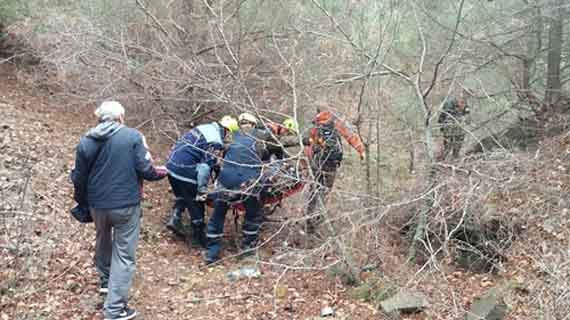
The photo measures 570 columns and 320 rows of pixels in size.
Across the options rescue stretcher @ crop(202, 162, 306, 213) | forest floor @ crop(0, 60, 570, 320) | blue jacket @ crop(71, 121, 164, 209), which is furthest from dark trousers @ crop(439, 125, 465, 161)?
blue jacket @ crop(71, 121, 164, 209)

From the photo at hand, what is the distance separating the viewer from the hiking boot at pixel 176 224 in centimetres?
739

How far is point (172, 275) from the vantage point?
21.2 ft

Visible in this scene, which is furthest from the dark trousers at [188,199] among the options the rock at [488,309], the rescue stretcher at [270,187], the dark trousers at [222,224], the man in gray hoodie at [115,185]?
the rock at [488,309]

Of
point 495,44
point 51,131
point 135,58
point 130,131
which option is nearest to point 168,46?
point 135,58

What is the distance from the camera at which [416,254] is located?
6953 mm

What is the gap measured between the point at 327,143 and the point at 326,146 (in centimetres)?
5

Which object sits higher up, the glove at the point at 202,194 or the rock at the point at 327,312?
the glove at the point at 202,194

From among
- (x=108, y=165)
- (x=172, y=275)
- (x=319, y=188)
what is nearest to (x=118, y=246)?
(x=108, y=165)

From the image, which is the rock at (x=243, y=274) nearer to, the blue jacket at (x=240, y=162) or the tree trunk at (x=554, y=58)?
the blue jacket at (x=240, y=162)

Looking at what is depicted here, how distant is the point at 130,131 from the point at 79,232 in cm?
215

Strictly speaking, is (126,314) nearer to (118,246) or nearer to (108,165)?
(118,246)

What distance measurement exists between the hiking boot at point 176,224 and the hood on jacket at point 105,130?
8.55 ft

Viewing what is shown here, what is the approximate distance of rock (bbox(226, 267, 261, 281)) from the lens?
21.1ft

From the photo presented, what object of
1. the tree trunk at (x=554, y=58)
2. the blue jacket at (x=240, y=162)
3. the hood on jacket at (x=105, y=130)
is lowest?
the blue jacket at (x=240, y=162)
